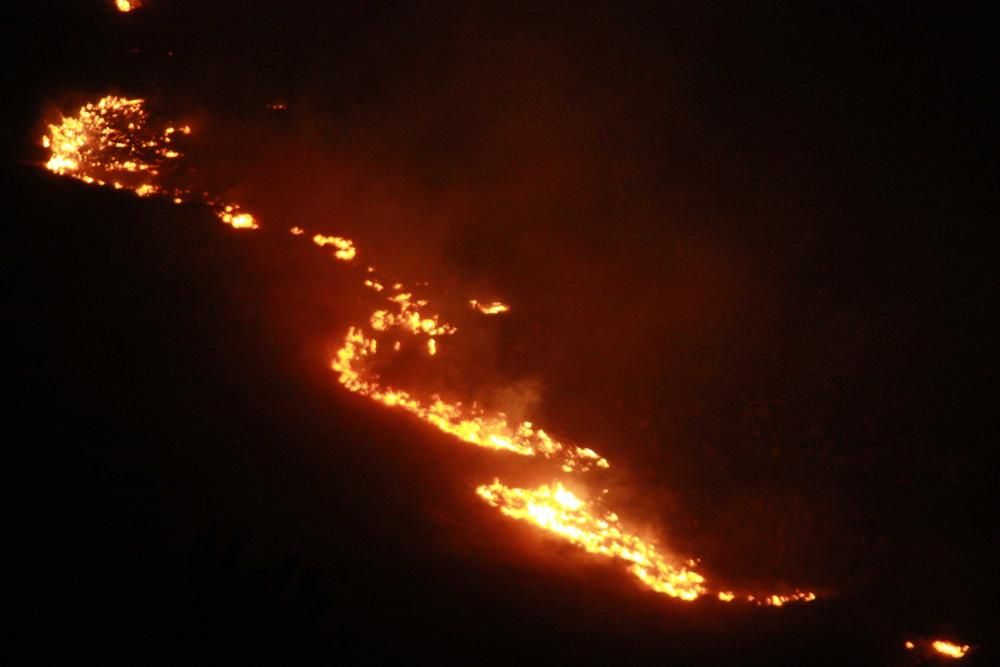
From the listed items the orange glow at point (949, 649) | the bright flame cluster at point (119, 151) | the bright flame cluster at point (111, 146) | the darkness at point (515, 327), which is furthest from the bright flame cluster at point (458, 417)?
the bright flame cluster at point (111, 146)

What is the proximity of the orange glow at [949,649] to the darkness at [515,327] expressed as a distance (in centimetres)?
7

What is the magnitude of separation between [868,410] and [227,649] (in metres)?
6.93

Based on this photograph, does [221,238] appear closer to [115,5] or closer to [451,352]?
[451,352]

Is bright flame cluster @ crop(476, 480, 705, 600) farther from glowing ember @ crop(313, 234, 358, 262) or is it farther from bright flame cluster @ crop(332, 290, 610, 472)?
glowing ember @ crop(313, 234, 358, 262)

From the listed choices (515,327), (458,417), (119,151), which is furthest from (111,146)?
(458,417)

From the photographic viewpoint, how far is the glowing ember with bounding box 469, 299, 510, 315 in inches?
319

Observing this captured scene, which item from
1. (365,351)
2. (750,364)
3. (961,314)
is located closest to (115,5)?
(365,351)

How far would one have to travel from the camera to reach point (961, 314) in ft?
34.2

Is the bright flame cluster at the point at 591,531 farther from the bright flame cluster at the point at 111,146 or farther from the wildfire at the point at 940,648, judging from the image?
the bright flame cluster at the point at 111,146

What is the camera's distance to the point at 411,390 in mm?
6832

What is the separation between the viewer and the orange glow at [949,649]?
6.15 metres

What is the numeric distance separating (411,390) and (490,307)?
1.69 metres

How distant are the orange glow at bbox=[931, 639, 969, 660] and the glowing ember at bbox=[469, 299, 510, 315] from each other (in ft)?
15.3

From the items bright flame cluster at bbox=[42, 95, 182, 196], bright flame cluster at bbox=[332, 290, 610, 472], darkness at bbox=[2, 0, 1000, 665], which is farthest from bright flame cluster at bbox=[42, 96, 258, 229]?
bright flame cluster at bbox=[332, 290, 610, 472]
